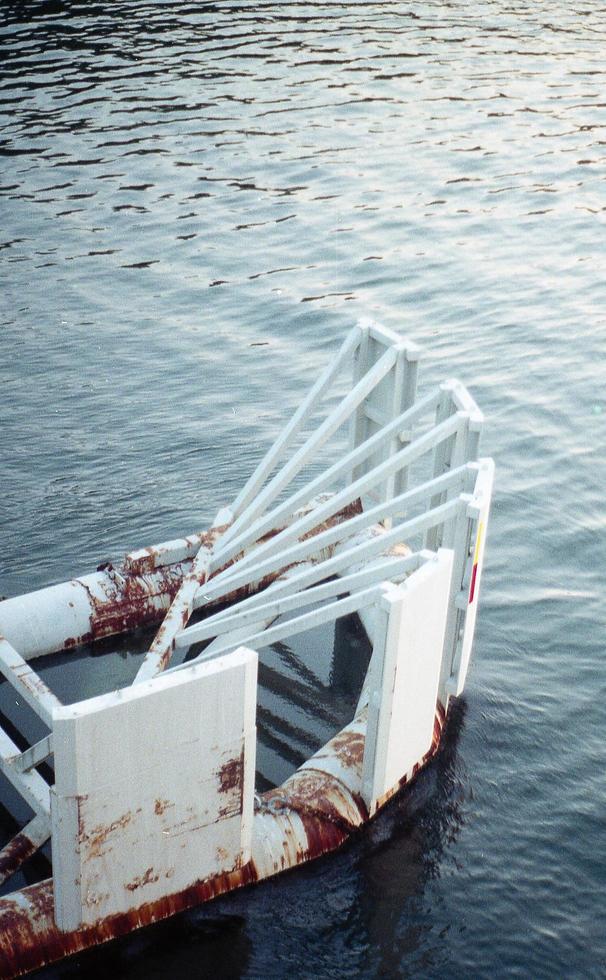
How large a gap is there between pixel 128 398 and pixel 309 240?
22.2ft

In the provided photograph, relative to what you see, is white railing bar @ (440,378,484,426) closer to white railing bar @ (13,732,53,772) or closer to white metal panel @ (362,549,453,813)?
white metal panel @ (362,549,453,813)

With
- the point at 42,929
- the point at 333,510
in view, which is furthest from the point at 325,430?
the point at 42,929

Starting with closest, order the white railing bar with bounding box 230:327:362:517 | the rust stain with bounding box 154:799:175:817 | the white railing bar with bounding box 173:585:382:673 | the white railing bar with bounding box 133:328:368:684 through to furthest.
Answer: the rust stain with bounding box 154:799:175:817 < the white railing bar with bounding box 173:585:382:673 < the white railing bar with bounding box 133:328:368:684 < the white railing bar with bounding box 230:327:362:517

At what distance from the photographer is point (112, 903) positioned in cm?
→ 780

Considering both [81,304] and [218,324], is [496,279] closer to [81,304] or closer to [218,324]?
[218,324]

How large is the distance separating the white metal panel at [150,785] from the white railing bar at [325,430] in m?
A: 3.76

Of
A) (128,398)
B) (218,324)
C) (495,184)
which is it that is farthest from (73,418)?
(495,184)

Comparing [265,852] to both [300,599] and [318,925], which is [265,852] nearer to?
[318,925]

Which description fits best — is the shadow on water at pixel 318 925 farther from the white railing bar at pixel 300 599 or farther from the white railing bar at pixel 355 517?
the white railing bar at pixel 355 517

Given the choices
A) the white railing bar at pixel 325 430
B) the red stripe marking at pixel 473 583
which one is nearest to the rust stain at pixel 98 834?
the red stripe marking at pixel 473 583

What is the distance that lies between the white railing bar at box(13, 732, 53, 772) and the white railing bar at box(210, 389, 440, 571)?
303 centimetres

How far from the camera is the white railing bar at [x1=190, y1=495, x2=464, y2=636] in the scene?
30.8 ft

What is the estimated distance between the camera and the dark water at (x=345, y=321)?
885cm

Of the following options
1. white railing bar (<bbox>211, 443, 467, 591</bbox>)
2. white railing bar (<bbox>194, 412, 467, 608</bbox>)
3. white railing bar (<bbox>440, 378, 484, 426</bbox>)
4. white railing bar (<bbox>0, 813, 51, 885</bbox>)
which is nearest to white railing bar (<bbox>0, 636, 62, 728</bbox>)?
white railing bar (<bbox>0, 813, 51, 885</bbox>)
